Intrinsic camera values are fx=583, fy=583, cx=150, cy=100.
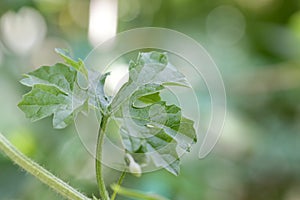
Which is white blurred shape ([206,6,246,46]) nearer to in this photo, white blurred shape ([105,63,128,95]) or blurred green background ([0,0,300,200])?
blurred green background ([0,0,300,200])

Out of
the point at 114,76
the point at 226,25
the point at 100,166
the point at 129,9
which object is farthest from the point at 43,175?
the point at 226,25

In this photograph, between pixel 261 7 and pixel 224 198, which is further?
pixel 261 7

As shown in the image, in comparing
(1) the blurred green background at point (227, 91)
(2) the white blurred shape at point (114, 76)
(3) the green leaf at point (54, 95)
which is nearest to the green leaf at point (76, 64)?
(3) the green leaf at point (54, 95)

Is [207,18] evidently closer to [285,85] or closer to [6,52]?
[285,85]

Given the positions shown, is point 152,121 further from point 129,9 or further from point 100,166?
point 129,9

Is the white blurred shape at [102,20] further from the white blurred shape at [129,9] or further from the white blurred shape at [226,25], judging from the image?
the white blurred shape at [226,25]

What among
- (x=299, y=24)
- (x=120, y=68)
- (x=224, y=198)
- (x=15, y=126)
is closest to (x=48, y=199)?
(x=15, y=126)

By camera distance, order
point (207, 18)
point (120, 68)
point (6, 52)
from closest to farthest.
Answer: point (120, 68)
point (6, 52)
point (207, 18)
